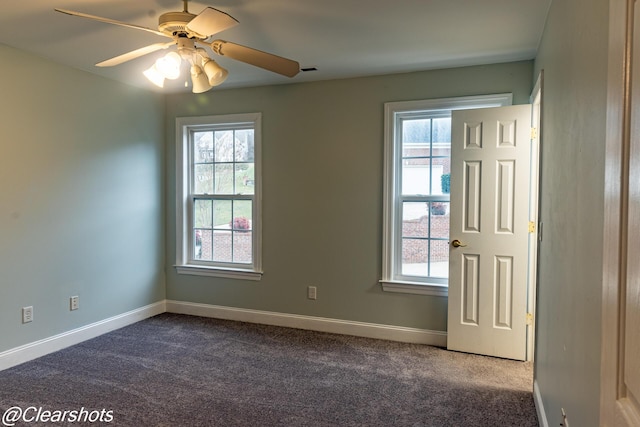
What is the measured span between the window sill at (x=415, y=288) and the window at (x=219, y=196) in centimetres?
131

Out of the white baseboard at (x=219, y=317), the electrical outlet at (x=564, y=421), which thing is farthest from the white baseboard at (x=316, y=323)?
the electrical outlet at (x=564, y=421)

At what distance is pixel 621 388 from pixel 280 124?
363 centimetres

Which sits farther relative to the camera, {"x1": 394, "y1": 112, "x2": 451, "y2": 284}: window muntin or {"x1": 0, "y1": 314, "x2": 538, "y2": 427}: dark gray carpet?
{"x1": 394, "y1": 112, "x2": 451, "y2": 284}: window muntin

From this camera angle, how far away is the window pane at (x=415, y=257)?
3.66m

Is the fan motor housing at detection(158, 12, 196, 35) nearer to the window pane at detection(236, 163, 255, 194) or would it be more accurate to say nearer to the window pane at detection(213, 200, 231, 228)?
the window pane at detection(236, 163, 255, 194)

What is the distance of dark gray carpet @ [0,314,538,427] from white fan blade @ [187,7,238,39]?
6.85ft

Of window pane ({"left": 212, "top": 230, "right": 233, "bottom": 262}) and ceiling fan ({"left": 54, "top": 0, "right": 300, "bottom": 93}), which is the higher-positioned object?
ceiling fan ({"left": 54, "top": 0, "right": 300, "bottom": 93})

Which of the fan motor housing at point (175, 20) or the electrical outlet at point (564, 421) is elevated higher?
the fan motor housing at point (175, 20)

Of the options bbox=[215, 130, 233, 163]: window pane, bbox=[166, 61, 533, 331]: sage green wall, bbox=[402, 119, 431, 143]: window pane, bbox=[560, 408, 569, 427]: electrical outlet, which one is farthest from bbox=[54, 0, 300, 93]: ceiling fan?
bbox=[560, 408, 569, 427]: electrical outlet

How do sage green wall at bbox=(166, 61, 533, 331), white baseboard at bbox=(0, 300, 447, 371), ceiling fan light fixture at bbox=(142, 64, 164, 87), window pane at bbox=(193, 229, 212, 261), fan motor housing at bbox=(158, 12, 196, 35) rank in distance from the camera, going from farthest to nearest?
window pane at bbox=(193, 229, 212, 261) → sage green wall at bbox=(166, 61, 533, 331) → white baseboard at bbox=(0, 300, 447, 371) → ceiling fan light fixture at bbox=(142, 64, 164, 87) → fan motor housing at bbox=(158, 12, 196, 35)

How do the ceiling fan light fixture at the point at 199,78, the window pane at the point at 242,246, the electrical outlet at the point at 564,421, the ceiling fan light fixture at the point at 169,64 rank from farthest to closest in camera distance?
the window pane at the point at 242,246, the ceiling fan light fixture at the point at 199,78, the ceiling fan light fixture at the point at 169,64, the electrical outlet at the point at 564,421

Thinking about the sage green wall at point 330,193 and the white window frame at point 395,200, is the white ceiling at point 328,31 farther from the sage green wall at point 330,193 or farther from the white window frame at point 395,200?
the white window frame at point 395,200

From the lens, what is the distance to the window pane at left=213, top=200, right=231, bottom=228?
4359 mm

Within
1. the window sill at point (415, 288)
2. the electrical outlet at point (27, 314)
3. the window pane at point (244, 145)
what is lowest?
the electrical outlet at point (27, 314)
